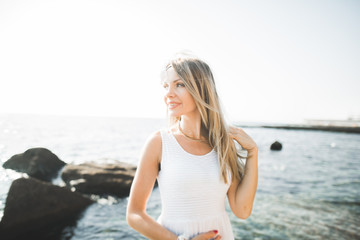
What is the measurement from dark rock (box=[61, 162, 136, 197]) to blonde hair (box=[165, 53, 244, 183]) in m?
6.94

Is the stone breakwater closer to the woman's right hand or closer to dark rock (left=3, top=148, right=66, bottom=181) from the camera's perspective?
dark rock (left=3, top=148, right=66, bottom=181)

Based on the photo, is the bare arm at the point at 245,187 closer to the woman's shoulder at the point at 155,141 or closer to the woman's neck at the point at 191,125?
the woman's neck at the point at 191,125

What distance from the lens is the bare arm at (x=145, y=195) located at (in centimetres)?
172

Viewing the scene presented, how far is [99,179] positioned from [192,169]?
7437 millimetres

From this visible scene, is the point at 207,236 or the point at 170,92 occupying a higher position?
the point at 170,92

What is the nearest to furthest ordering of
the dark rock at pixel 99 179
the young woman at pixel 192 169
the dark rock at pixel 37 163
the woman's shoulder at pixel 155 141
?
the young woman at pixel 192 169 → the woman's shoulder at pixel 155 141 → the dark rock at pixel 37 163 → the dark rock at pixel 99 179

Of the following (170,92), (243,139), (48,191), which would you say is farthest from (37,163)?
(243,139)

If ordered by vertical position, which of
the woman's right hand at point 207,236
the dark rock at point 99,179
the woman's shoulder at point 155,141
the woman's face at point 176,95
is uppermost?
the woman's face at point 176,95

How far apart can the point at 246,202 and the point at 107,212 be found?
6.19 m

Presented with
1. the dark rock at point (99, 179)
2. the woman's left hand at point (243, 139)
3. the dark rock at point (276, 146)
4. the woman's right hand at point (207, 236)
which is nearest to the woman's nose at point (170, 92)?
the woman's left hand at point (243, 139)

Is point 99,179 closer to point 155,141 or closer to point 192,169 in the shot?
point 155,141

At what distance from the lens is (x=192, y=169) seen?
190 centimetres

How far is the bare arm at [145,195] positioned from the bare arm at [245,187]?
0.76 metres

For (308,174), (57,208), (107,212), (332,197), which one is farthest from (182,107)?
(308,174)
